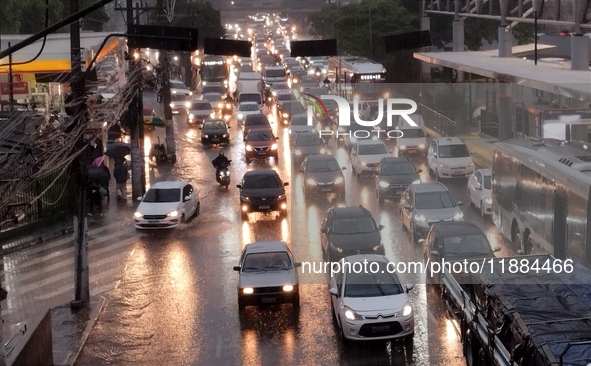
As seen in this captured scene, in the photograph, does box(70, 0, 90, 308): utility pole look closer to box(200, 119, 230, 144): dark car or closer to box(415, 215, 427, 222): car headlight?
box(415, 215, 427, 222): car headlight

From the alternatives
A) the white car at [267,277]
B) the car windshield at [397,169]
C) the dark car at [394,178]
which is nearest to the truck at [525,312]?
the white car at [267,277]

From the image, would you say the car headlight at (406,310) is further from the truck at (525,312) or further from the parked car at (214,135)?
the parked car at (214,135)

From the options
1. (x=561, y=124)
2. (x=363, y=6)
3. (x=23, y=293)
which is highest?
(x=363, y=6)

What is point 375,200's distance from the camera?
32750 millimetres

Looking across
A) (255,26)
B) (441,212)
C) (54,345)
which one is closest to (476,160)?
(441,212)

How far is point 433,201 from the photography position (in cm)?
2614

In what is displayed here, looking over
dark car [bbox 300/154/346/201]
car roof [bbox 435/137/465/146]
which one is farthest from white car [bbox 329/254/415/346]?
car roof [bbox 435/137/465/146]

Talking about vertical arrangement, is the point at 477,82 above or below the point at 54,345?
above

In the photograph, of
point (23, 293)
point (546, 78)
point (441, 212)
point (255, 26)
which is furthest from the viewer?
point (255, 26)

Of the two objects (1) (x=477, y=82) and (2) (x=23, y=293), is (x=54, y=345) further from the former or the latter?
(1) (x=477, y=82)

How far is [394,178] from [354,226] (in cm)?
890

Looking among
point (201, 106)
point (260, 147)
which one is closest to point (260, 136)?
point (260, 147)

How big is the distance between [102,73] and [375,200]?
29.1m

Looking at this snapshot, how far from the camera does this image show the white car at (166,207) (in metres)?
29.2
